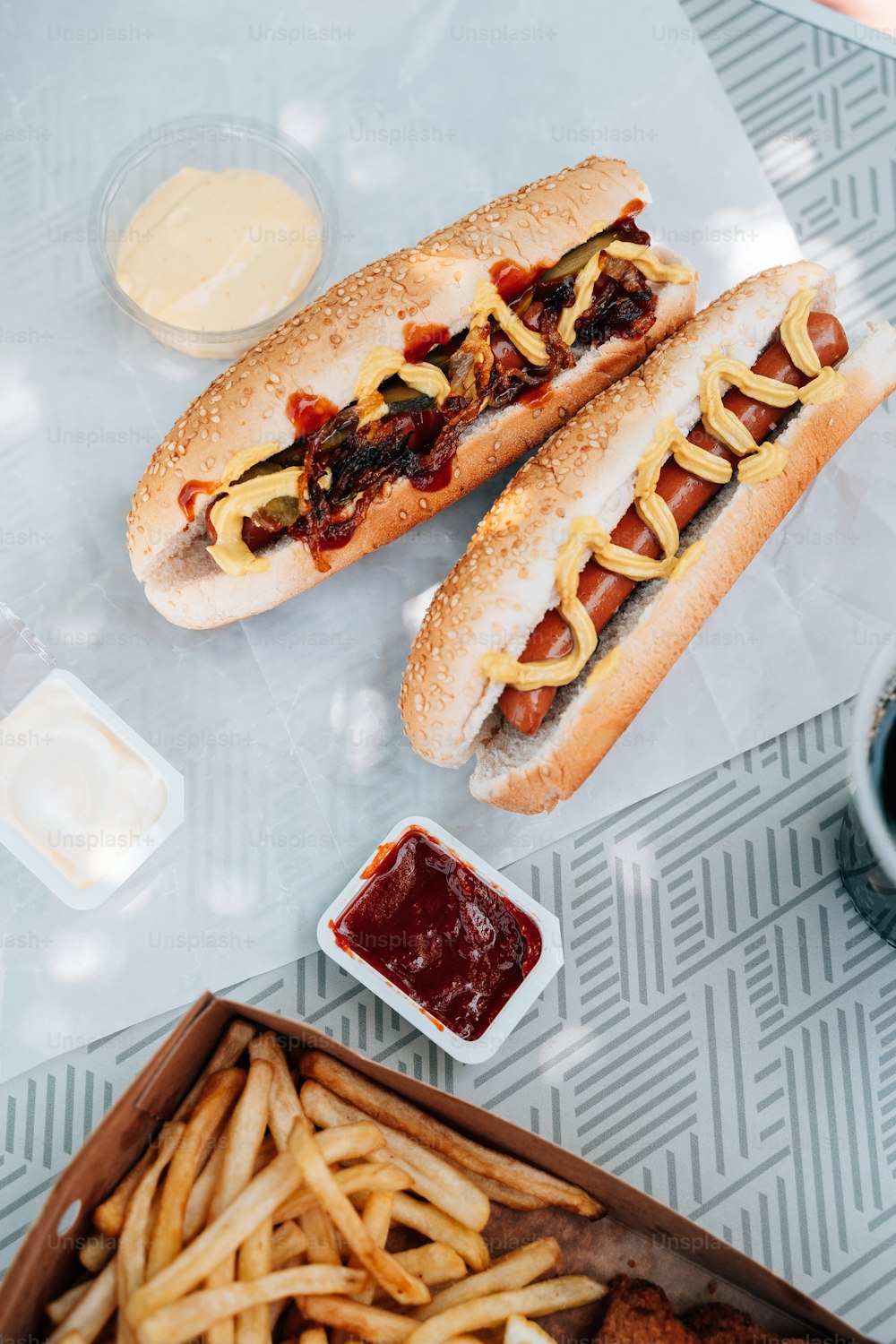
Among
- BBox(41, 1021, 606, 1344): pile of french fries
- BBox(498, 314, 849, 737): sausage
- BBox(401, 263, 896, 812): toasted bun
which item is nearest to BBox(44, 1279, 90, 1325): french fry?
BBox(41, 1021, 606, 1344): pile of french fries

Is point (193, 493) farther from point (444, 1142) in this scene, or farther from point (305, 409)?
point (444, 1142)

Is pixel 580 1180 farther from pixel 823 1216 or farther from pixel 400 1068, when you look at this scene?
pixel 823 1216

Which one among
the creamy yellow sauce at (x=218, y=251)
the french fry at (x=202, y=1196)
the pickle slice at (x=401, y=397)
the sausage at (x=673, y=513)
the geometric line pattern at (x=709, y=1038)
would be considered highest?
the creamy yellow sauce at (x=218, y=251)

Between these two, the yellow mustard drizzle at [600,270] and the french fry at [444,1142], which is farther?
the yellow mustard drizzle at [600,270]

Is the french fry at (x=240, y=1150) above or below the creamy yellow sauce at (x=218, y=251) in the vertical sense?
below

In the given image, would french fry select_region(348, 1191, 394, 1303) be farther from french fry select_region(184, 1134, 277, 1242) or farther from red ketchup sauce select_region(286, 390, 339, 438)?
red ketchup sauce select_region(286, 390, 339, 438)

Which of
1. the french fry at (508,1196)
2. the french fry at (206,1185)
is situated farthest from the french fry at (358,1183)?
the french fry at (508,1196)

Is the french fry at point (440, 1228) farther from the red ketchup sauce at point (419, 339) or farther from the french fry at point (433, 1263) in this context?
the red ketchup sauce at point (419, 339)
